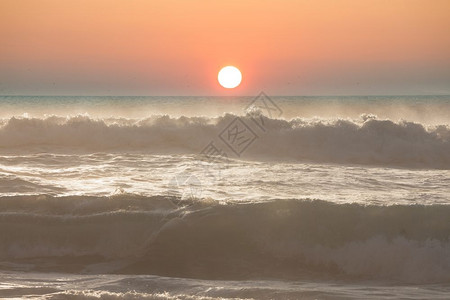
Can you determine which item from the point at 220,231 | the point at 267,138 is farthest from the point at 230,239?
the point at 267,138

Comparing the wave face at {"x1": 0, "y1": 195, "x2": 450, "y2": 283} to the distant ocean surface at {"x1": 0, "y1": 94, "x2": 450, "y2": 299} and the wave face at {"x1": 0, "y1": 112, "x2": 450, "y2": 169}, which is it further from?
the wave face at {"x1": 0, "y1": 112, "x2": 450, "y2": 169}

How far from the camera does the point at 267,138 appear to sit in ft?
75.2

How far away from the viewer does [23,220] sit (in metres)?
11.2

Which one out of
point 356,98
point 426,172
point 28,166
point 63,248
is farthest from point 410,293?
point 356,98

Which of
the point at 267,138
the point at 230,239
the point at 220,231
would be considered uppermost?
the point at 267,138

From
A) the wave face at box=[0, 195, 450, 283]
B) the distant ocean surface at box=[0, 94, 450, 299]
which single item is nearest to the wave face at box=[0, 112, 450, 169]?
the distant ocean surface at box=[0, 94, 450, 299]

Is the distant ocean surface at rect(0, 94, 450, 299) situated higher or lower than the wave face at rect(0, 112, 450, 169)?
lower

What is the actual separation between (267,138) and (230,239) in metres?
12.2

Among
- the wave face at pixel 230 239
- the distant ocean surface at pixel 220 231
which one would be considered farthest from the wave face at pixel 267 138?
the wave face at pixel 230 239

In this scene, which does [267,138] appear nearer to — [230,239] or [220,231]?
[220,231]

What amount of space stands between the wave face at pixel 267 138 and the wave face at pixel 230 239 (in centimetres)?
899

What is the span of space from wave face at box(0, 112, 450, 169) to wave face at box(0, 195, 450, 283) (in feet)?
29.5

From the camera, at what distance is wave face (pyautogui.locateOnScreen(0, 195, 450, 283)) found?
33.0ft

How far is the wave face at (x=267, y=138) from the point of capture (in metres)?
21.1
